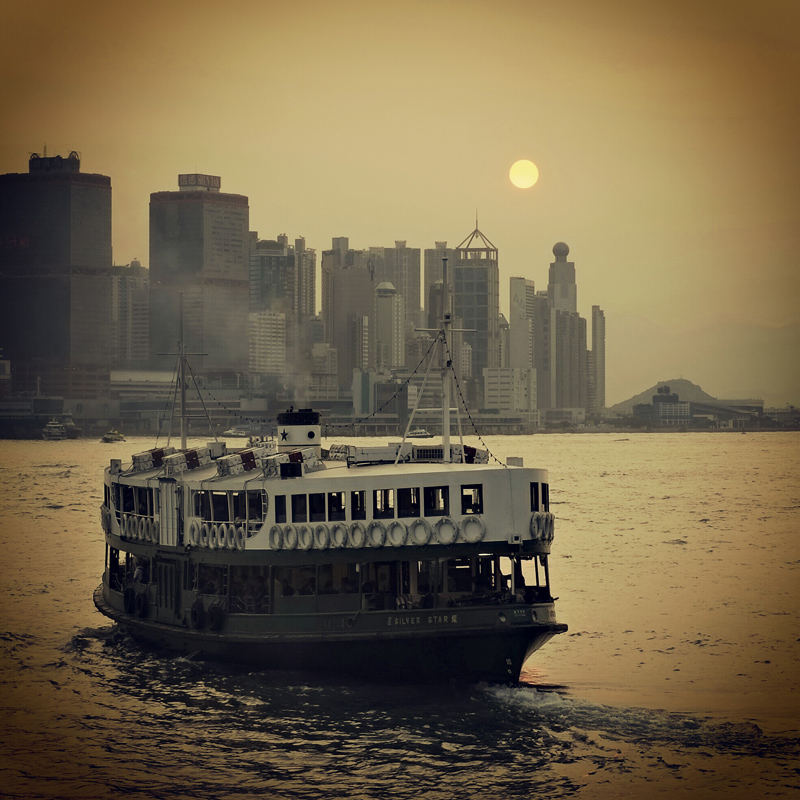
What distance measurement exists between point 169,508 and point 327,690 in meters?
7.21

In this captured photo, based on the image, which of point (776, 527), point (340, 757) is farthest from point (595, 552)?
point (340, 757)

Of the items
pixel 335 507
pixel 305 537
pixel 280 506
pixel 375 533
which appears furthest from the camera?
pixel 280 506

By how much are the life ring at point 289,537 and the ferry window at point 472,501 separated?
4185mm

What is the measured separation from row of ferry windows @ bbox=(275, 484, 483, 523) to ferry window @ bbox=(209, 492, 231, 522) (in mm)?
2374

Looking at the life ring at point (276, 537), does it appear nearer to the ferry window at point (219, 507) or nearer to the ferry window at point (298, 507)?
the ferry window at point (298, 507)

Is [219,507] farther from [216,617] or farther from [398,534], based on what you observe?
[398,534]

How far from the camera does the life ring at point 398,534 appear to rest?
29.1 meters

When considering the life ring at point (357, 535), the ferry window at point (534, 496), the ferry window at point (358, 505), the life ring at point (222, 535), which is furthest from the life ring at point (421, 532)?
the life ring at point (222, 535)

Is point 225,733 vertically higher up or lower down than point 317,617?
lower down

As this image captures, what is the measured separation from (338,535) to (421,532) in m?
2.05

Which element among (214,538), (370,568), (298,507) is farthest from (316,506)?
(214,538)

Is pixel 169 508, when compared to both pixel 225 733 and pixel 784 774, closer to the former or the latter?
pixel 225 733

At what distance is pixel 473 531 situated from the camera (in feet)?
95.0

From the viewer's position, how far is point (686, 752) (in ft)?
89.0
